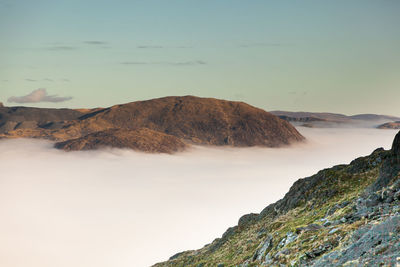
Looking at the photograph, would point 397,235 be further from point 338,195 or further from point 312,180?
point 312,180

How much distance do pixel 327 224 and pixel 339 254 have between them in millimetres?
8887

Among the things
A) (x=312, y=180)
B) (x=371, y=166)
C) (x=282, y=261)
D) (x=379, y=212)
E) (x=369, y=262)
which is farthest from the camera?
(x=312, y=180)

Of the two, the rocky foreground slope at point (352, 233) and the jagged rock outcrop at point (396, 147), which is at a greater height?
the jagged rock outcrop at point (396, 147)

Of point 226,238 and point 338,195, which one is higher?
point 338,195

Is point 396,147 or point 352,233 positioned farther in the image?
point 396,147

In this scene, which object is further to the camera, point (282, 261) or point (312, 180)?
point (312, 180)

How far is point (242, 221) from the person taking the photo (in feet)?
258

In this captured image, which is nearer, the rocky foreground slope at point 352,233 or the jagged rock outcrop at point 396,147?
the rocky foreground slope at point 352,233

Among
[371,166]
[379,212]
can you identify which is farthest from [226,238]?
[379,212]

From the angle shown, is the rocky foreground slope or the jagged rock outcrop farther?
the jagged rock outcrop

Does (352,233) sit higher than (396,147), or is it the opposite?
(396,147)

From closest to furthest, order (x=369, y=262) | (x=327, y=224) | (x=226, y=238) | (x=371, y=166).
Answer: (x=369, y=262) → (x=327, y=224) → (x=371, y=166) → (x=226, y=238)

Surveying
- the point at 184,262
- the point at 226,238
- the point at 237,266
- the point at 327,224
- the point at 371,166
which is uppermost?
the point at 371,166

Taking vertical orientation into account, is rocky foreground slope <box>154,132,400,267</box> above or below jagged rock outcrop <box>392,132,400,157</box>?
below
